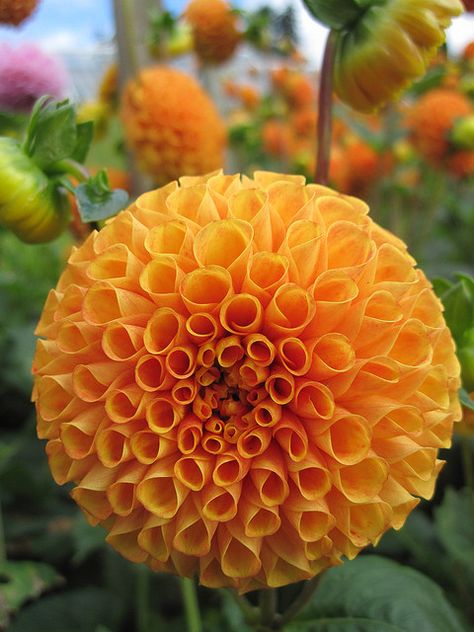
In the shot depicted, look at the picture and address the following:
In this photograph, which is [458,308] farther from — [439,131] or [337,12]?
[439,131]

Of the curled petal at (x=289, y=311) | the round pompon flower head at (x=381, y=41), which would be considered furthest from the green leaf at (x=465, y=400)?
the round pompon flower head at (x=381, y=41)

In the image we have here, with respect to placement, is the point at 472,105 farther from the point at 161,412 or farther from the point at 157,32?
the point at 161,412

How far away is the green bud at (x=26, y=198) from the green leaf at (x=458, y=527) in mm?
712

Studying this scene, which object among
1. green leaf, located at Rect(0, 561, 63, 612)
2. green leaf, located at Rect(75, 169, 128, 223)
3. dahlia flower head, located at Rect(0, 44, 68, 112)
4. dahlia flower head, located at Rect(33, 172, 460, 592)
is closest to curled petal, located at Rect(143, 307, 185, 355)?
dahlia flower head, located at Rect(33, 172, 460, 592)

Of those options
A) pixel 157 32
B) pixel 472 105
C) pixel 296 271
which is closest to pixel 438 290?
pixel 296 271

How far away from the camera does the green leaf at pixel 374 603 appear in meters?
0.69

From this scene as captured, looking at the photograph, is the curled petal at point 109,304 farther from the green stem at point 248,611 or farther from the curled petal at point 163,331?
the green stem at point 248,611

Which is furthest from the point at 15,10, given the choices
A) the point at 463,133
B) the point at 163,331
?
the point at 463,133

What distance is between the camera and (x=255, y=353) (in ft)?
1.57

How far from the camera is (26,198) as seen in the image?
598 mm

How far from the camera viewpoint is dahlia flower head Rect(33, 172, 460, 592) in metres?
0.45

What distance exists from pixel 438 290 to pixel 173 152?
2.22 feet

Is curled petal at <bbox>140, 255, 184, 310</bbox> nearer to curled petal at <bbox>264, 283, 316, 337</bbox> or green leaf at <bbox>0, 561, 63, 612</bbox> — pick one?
curled petal at <bbox>264, 283, 316, 337</bbox>

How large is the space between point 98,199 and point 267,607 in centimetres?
43
